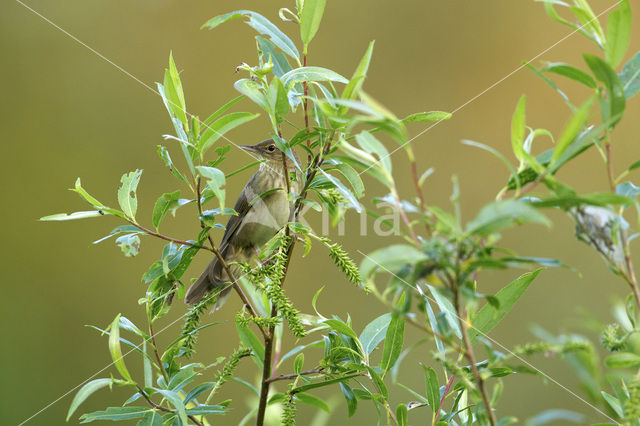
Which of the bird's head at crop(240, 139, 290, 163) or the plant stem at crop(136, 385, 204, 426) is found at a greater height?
the bird's head at crop(240, 139, 290, 163)

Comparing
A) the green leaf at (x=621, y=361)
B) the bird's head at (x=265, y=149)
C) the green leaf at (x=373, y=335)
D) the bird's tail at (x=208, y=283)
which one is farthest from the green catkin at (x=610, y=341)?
the bird's head at (x=265, y=149)

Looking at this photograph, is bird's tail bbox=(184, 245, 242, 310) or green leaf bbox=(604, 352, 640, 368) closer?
green leaf bbox=(604, 352, 640, 368)

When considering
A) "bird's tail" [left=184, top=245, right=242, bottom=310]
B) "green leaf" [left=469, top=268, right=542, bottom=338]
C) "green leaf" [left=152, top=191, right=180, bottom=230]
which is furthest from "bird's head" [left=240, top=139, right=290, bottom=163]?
"green leaf" [left=469, top=268, right=542, bottom=338]

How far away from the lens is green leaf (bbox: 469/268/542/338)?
1.00 metres

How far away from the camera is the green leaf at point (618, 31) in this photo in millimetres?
720

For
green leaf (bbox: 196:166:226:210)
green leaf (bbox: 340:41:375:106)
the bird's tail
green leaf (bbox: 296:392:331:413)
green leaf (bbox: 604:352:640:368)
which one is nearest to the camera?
green leaf (bbox: 604:352:640:368)

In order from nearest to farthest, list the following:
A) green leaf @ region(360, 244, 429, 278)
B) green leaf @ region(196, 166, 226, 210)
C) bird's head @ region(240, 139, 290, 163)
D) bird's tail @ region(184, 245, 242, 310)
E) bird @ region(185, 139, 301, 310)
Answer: green leaf @ region(360, 244, 429, 278), green leaf @ region(196, 166, 226, 210), bird's tail @ region(184, 245, 242, 310), bird @ region(185, 139, 301, 310), bird's head @ region(240, 139, 290, 163)

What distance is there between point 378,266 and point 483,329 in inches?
20.2

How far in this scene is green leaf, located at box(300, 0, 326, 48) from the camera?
1.12 metres

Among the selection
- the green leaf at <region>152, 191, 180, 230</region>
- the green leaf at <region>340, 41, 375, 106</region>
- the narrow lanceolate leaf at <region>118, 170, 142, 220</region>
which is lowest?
the green leaf at <region>152, 191, 180, 230</region>

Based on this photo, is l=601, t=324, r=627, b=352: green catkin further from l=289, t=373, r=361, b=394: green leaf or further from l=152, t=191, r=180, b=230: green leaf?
l=152, t=191, r=180, b=230: green leaf

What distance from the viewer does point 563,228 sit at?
413 centimetres

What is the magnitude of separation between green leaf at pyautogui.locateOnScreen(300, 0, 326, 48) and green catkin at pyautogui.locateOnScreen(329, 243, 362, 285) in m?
0.38

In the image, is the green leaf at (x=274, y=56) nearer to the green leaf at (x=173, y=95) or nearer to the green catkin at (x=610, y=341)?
the green leaf at (x=173, y=95)
